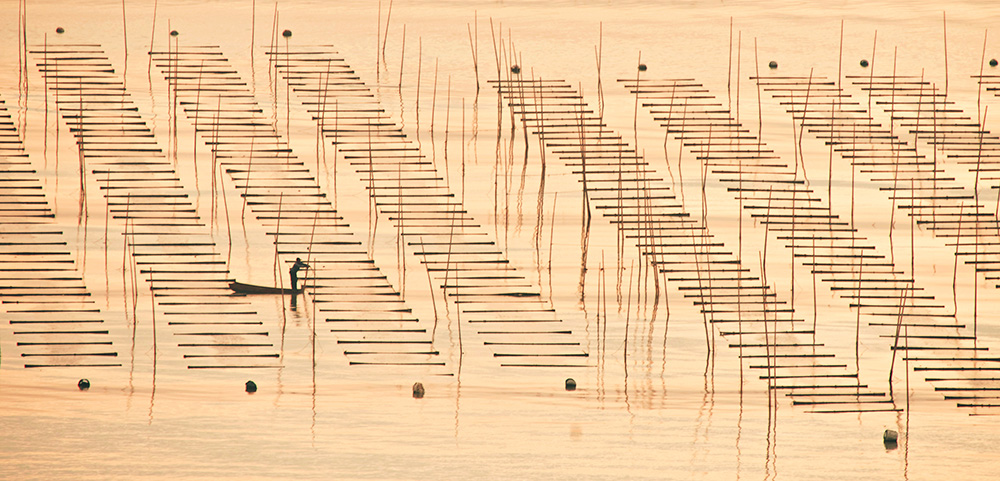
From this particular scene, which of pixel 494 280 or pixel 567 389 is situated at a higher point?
pixel 494 280

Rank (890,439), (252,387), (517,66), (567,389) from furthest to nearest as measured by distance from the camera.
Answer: (517,66) → (567,389) → (252,387) → (890,439)

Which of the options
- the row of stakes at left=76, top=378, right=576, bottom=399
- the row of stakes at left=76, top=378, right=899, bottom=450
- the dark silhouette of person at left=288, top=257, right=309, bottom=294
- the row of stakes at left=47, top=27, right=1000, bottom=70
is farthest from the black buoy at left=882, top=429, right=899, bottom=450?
the row of stakes at left=47, top=27, right=1000, bottom=70

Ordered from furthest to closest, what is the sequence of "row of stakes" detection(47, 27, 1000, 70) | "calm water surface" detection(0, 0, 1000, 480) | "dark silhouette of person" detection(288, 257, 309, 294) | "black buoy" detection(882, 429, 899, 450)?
"row of stakes" detection(47, 27, 1000, 70) < "dark silhouette of person" detection(288, 257, 309, 294) < "black buoy" detection(882, 429, 899, 450) < "calm water surface" detection(0, 0, 1000, 480)

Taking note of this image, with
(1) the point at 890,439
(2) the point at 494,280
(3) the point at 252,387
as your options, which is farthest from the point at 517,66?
(1) the point at 890,439

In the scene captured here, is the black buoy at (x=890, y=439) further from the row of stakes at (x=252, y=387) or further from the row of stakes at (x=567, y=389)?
the row of stakes at (x=252, y=387)

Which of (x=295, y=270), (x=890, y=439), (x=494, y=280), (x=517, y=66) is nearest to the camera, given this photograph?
(x=890, y=439)

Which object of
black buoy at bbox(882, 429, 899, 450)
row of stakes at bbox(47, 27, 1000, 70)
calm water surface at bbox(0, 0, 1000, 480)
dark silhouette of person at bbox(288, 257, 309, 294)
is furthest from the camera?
row of stakes at bbox(47, 27, 1000, 70)

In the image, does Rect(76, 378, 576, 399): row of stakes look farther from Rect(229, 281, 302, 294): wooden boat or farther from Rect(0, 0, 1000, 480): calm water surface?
Rect(229, 281, 302, 294): wooden boat

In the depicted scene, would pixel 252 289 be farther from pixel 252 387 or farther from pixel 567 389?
pixel 567 389

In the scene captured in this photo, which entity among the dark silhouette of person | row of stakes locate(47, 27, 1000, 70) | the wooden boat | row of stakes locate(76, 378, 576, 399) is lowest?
row of stakes locate(76, 378, 576, 399)

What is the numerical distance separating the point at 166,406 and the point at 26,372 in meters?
1.22

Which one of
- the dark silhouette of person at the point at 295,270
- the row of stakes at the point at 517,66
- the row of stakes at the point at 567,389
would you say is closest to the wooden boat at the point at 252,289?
the dark silhouette of person at the point at 295,270

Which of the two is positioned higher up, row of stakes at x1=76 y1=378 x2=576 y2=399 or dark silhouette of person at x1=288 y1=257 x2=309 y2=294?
dark silhouette of person at x1=288 y1=257 x2=309 y2=294

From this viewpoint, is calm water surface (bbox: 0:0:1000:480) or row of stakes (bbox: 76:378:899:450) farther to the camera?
row of stakes (bbox: 76:378:899:450)
